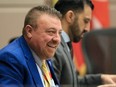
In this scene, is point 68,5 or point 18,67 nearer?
point 18,67

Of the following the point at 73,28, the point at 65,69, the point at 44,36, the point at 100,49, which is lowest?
the point at 100,49

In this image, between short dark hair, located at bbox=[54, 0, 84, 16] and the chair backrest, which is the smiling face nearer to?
short dark hair, located at bbox=[54, 0, 84, 16]

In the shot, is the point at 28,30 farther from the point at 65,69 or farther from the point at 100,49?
the point at 100,49

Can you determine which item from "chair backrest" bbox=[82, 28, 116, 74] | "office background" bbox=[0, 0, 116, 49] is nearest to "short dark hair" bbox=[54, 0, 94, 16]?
"office background" bbox=[0, 0, 116, 49]

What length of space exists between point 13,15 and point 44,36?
99 cm

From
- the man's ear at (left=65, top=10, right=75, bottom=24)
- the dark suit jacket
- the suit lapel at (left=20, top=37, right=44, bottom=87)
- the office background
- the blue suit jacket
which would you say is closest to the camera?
the blue suit jacket

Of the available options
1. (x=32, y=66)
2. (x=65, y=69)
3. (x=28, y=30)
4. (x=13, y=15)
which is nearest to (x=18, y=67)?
(x=32, y=66)

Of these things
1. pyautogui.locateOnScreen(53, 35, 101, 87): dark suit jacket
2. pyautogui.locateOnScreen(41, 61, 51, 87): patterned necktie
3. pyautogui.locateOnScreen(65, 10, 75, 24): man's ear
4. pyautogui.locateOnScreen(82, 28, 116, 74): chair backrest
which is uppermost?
pyautogui.locateOnScreen(65, 10, 75, 24): man's ear

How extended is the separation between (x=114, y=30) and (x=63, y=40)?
7.70 ft

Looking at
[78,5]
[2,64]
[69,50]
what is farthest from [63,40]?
[2,64]

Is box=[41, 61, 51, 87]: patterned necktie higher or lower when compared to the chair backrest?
higher

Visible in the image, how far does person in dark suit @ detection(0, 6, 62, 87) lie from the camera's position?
→ 7.77ft

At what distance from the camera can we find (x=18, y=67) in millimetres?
2348

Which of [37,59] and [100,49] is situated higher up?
[37,59]
